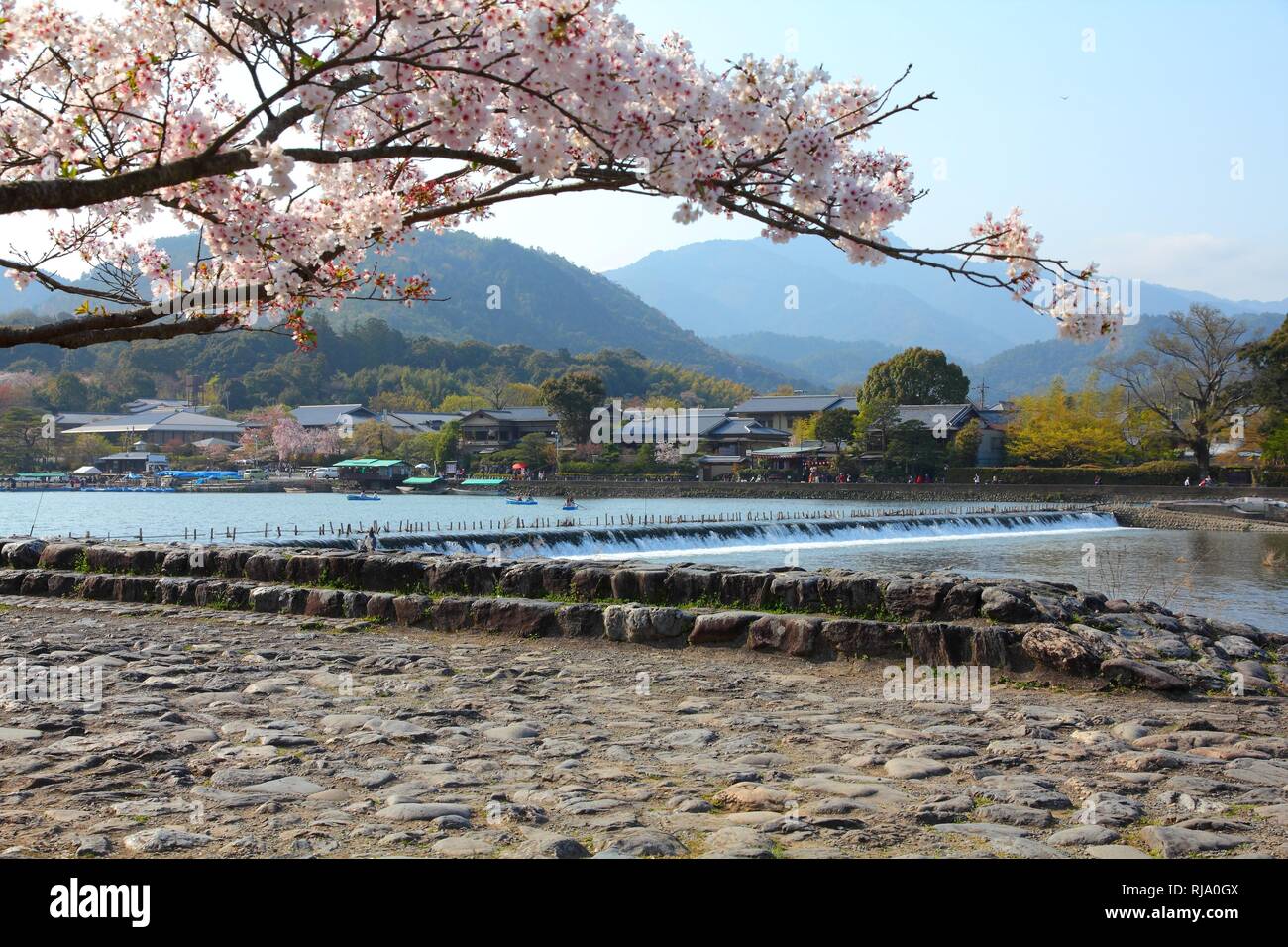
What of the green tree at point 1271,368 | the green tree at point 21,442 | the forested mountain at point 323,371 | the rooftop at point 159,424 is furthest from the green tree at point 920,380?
the green tree at point 21,442

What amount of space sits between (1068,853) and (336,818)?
2754 millimetres

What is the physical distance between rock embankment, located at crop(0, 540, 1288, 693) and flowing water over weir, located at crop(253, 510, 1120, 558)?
8279 mm

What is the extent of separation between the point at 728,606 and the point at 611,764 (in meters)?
4.20

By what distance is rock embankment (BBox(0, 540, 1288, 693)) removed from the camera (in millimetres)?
7551

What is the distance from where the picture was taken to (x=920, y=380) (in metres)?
74.2

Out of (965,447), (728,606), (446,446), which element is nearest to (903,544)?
(728,606)

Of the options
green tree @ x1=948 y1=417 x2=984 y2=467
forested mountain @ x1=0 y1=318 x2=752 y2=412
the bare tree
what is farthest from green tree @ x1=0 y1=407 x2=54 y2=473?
the bare tree

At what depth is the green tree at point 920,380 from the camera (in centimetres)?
7400

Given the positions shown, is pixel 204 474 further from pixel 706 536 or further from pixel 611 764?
pixel 611 764

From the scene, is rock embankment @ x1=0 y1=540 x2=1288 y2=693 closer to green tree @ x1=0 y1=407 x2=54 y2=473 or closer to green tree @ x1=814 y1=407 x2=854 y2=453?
green tree @ x1=814 y1=407 x2=854 y2=453

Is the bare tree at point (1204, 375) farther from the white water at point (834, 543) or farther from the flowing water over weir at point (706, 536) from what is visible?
the flowing water over weir at point (706, 536)
